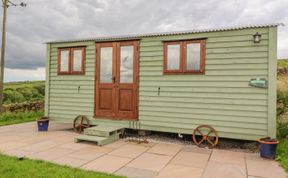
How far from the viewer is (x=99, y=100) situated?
626 centimetres

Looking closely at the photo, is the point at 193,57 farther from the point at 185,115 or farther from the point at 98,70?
the point at 98,70

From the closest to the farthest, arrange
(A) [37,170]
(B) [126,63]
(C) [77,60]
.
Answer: (A) [37,170] → (B) [126,63] → (C) [77,60]

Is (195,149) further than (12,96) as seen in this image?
No

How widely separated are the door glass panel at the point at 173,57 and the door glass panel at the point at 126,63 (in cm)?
104

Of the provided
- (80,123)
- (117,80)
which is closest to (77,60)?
(117,80)

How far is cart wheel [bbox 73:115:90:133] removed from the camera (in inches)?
251

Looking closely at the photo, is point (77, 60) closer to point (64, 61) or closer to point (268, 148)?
point (64, 61)

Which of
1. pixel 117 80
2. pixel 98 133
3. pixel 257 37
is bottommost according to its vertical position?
pixel 98 133

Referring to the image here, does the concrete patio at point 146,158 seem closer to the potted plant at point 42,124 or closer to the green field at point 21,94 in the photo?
the potted plant at point 42,124

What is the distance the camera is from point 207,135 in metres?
5.05

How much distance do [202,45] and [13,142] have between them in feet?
16.9

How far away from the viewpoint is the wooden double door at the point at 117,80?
5.86m

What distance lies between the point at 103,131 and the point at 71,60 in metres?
2.62

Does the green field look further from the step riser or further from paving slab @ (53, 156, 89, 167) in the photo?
paving slab @ (53, 156, 89, 167)
